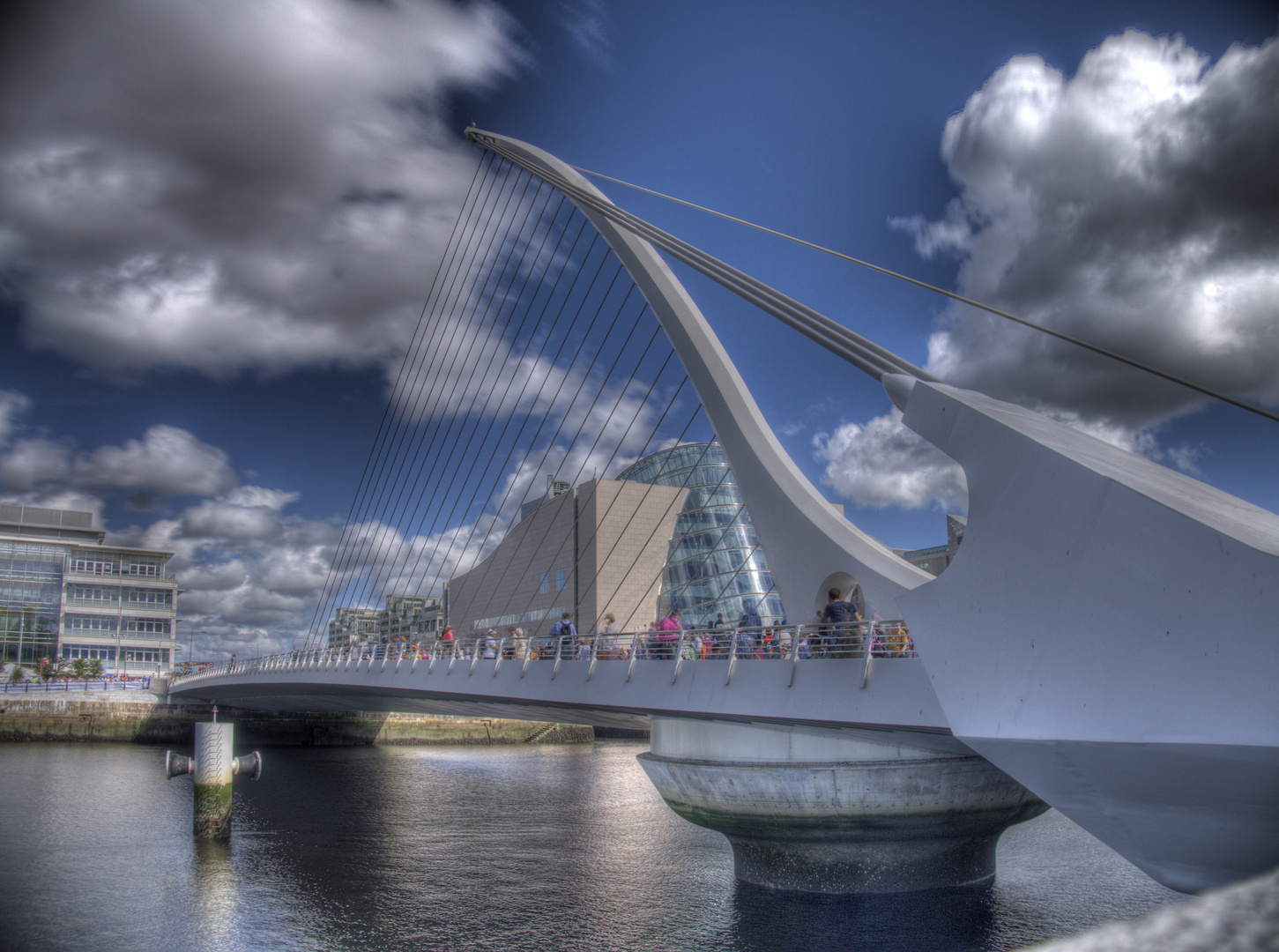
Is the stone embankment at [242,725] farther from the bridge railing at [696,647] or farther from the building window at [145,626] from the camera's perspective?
the bridge railing at [696,647]

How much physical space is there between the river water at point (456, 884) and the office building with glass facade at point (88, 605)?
151 feet

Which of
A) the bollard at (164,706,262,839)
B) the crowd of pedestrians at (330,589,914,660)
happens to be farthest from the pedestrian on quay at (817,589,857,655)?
the bollard at (164,706,262,839)

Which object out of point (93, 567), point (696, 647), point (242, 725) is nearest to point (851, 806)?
point (696, 647)

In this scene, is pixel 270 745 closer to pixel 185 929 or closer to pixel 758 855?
pixel 185 929

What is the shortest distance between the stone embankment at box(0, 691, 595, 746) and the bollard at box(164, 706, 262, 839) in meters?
23.1

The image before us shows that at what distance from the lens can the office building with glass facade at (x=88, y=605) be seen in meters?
64.4

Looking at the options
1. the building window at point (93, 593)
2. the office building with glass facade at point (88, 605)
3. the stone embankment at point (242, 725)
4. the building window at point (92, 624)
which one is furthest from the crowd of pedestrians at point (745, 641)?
the building window at point (93, 593)

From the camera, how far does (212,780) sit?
19.5 metres

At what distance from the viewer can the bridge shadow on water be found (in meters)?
10.9

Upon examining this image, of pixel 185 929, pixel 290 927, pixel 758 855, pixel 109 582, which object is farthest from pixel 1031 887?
pixel 109 582

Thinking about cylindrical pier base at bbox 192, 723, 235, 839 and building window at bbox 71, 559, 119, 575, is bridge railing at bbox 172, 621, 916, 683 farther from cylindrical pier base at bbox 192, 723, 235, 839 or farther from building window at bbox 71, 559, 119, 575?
building window at bbox 71, 559, 119, 575

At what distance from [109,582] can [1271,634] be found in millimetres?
77200

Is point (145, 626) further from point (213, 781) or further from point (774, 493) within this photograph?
point (774, 493)

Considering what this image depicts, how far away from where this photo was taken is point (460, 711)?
2439 cm
